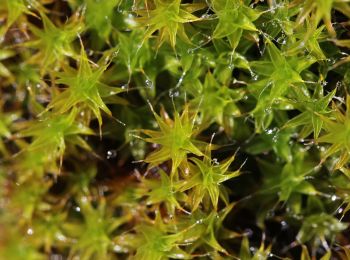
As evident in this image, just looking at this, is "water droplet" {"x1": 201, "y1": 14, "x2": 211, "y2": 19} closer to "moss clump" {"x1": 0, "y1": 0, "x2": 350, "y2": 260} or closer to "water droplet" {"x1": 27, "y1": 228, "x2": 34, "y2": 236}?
"moss clump" {"x1": 0, "y1": 0, "x2": 350, "y2": 260}

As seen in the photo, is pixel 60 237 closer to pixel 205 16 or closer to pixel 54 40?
pixel 54 40

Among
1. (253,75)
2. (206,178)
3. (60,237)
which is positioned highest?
(253,75)

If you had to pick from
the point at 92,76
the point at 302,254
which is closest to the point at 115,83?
the point at 92,76

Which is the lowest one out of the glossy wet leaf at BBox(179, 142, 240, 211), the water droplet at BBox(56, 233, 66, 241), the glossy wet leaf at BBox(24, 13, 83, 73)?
the water droplet at BBox(56, 233, 66, 241)

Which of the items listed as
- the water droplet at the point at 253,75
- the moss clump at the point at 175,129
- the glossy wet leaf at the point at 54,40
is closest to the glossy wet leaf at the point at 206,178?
the moss clump at the point at 175,129


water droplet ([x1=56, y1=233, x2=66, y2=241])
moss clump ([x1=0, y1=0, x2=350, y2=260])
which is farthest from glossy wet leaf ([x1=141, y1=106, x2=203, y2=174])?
water droplet ([x1=56, y1=233, x2=66, y2=241])

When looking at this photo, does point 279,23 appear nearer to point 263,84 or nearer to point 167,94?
point 263,84

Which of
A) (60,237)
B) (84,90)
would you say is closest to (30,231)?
(60,237)

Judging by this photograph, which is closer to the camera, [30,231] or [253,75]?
[253,75]

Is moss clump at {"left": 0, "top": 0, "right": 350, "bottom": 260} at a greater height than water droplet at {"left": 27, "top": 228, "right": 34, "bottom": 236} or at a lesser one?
greater

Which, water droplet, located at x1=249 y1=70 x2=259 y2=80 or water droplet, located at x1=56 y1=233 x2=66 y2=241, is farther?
water droplet, located at x1=56 y1=233 x2=66 y2=241
